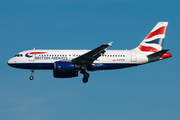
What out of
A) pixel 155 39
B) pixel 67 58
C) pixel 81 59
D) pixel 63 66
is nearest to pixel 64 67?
pixel 63 66

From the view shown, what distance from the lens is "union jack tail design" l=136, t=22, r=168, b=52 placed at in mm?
48375

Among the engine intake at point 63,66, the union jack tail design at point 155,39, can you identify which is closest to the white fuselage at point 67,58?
the engine intake at point 63,66

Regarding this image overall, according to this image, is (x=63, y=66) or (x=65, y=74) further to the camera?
(x=65, y=74)

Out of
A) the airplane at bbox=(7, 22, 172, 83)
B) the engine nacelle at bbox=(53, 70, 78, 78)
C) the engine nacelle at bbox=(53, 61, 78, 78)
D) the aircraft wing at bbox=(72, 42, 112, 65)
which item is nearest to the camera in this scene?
the aircraft wing at bbox=(72, 42, 112, 65)

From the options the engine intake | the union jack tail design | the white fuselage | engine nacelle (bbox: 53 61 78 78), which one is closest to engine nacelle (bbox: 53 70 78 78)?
the white fuselage

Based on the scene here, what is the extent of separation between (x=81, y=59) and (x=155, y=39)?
1180 cm

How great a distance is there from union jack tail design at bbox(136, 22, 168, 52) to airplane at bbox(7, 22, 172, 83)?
0.14m

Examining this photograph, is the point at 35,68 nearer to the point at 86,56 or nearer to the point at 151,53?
the point at 86,56

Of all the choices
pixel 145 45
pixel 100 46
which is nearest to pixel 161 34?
pixel 145 45

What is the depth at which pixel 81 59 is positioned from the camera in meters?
44.1

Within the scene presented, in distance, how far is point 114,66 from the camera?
46344 millimetres

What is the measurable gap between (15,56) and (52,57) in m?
5.16

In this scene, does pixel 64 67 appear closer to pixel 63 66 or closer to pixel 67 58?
pixel 63 66

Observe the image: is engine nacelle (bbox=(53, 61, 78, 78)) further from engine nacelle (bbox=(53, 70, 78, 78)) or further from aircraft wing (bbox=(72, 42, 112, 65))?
engine nacelle (bbox=(53, 70, 78, 78))
